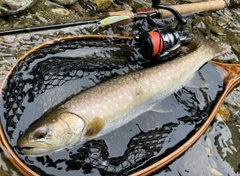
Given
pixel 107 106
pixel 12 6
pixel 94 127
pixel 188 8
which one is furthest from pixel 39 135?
pixel 188 8

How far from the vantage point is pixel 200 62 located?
316cm

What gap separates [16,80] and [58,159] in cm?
77

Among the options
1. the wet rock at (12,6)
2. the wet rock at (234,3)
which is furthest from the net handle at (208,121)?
the wet rock at (12,6)

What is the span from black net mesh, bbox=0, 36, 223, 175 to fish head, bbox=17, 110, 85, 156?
157 mm

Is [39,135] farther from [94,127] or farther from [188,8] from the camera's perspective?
[188,8]

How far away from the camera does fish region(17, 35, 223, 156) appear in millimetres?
2188

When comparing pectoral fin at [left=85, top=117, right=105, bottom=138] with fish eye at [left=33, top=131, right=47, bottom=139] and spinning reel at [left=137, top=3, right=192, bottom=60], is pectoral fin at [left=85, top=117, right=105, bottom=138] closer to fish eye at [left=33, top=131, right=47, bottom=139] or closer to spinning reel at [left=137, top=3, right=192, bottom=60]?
fish eye at [left=33, top=131, right=47, bottom=139]

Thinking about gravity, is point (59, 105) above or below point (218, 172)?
above

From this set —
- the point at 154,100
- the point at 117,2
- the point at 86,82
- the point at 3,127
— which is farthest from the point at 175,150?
the point at 117,2

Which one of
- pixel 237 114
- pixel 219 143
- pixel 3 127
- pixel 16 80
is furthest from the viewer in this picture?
pixel 237 114

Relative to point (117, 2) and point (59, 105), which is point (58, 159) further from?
point (117, 2)

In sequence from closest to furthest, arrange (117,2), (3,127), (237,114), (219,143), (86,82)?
(3,127)
(86,82)
(219,143)
(237,114)
(117,2)

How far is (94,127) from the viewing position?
2.44 meters

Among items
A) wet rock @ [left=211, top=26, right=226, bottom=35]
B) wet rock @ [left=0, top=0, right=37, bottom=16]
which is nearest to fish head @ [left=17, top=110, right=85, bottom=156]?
wet rock @ [left=0, top=0, right=37, bottom=16]
